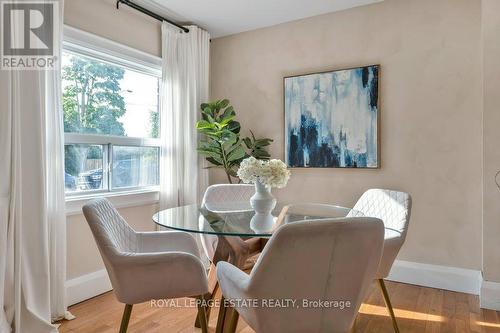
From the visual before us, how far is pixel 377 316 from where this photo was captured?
2416 mm

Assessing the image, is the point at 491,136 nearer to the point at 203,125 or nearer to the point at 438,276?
the point at 438,276

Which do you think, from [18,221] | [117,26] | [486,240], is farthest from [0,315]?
[486,240]

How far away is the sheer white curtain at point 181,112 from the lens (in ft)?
11.4

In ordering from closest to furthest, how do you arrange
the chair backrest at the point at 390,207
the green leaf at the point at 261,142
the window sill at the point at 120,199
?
1. the chair backrest at the point at 390,207
2. the window sill at the point at 120,199
3. the green leaf at the point at 261,142

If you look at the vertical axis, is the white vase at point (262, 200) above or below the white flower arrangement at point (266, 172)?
below

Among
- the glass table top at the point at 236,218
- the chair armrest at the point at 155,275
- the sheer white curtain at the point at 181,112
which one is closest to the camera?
the chair armrest at the point at 155,275

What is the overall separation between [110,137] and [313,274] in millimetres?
2413

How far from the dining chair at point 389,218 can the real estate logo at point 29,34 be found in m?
2.38

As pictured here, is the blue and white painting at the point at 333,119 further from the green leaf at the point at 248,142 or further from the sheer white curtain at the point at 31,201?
the sheer white curtain at the point at 31,201

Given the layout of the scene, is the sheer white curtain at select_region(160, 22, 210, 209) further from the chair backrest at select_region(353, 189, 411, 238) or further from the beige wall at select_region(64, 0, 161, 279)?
the chair backrest at select_region(353, 189, 411, 238)

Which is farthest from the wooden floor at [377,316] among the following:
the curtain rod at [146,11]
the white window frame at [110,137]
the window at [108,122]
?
the curtain rod at [146,11]

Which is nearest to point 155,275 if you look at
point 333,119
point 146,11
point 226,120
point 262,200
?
point 262,200

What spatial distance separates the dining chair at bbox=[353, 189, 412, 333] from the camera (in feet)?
6.70

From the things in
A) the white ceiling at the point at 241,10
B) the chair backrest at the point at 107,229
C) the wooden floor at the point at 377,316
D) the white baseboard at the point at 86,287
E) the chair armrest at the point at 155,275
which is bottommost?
the wooden floor at the point at 377,316
